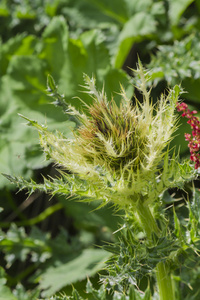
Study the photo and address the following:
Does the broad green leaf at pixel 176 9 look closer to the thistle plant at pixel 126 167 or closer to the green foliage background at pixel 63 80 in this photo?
the green foliage background at pixel 63 80

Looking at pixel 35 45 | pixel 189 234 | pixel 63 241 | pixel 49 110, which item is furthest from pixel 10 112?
pixel 189 234

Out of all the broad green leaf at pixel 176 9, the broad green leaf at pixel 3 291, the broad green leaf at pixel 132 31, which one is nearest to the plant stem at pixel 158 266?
the broad green leaf at pixel 3 291

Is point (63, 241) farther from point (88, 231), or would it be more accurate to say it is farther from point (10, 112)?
point (10, 112)

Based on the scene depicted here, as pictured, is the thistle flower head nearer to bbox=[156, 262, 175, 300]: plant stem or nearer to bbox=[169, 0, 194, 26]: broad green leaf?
bbox=[156, 262, 175, 300]: plant stem

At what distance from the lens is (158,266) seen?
1166 millimetres

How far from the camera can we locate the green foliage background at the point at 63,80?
5.85 feet

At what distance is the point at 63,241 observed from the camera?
6.82 feet

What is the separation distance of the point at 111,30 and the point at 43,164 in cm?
98

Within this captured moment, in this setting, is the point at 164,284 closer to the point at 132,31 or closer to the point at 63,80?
the point at 63,80

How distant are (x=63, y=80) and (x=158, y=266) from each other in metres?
1.06

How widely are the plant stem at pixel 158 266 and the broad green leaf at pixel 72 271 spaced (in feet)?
1.77

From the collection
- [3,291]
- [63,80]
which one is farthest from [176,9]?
[3,291]

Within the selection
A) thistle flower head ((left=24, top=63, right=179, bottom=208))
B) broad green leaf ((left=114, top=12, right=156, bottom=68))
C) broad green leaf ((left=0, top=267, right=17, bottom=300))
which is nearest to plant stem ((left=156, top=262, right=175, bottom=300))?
thistle flower head ((left=24, top=63, right=179, bottom=208))

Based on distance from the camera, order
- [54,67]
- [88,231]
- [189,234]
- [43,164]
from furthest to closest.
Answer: [88,231] < [54,67] < [43,164] < [189,234]
